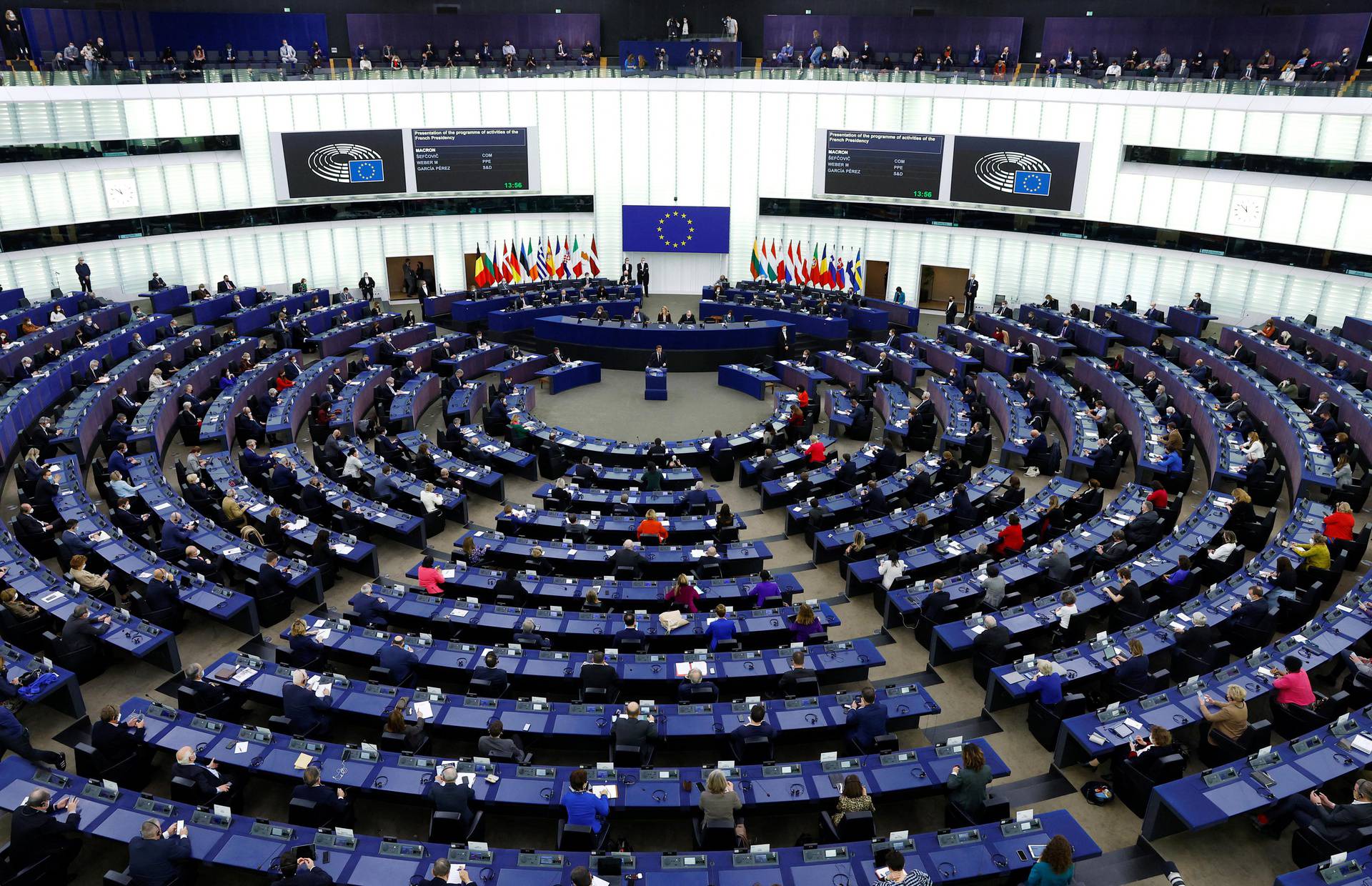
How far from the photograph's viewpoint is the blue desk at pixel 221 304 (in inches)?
1219

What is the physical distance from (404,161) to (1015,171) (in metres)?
22.8

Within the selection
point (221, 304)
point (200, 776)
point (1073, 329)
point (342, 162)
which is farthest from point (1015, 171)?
point (200, 776)

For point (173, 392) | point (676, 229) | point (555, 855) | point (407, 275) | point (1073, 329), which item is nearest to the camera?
point (555, 855)

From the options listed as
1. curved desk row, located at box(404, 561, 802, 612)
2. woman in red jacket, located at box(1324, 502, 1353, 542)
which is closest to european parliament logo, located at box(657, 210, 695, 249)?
curved desk row, located at box(404, 561, 802, 612)

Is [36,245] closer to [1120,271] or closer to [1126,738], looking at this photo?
[1126,738]

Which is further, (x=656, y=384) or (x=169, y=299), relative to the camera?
(x=169, y=299)

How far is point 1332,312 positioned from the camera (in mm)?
29312

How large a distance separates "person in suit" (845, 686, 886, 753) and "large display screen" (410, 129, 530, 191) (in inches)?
1166

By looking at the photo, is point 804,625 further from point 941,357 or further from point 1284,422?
point 941,357

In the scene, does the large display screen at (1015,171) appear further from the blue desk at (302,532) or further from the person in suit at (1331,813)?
the person in suit at (1331,813)

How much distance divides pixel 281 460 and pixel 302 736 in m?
9.49

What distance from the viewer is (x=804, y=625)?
47.1 ft

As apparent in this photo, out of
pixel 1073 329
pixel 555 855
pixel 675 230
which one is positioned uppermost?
pixel 675 230

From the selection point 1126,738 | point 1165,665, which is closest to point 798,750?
point 1126,738
